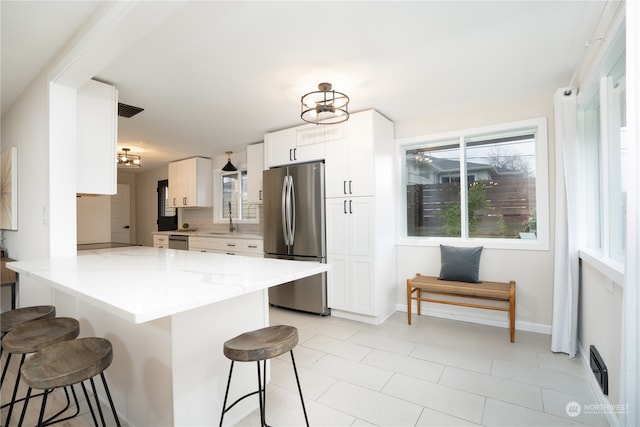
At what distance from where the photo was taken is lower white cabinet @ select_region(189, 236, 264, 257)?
173 inches

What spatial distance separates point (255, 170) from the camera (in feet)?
16.0

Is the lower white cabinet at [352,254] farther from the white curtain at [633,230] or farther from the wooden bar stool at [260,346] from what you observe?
the white curtain at [633,230]

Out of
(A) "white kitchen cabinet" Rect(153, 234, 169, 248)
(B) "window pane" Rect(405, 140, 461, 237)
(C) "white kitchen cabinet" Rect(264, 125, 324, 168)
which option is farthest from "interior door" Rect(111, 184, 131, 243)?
(B) "window pane" Rect(405, 140, 461, 237)

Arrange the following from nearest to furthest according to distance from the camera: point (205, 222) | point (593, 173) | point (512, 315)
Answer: point (593, 173) → point (512, 315) → point (205, 222)

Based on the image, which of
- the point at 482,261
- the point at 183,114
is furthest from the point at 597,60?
the point at 183,114

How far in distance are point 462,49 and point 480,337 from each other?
2.54 m

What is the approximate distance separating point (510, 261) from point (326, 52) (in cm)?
273

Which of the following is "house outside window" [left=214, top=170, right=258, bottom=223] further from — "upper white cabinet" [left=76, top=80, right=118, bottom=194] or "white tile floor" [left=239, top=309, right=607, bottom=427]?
"white tile floor" [left=239, top=309, right=607, bottom=427]

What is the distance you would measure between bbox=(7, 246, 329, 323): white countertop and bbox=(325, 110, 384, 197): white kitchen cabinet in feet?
5.65

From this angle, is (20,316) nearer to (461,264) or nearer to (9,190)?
(9,190)

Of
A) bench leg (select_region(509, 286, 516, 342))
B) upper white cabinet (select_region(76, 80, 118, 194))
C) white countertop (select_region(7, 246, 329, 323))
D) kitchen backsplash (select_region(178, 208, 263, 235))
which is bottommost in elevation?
bench leg (select_region(509, 286, 516, 342))

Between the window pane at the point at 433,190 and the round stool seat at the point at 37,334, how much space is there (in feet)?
11.0

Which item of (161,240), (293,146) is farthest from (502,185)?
(161,240)

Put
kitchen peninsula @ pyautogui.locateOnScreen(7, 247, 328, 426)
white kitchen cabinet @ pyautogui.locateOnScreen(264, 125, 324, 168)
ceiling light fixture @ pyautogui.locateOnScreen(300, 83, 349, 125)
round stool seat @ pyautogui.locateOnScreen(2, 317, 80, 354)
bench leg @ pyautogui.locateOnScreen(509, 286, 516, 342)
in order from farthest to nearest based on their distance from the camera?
white kitchen cabinet @ pyautogui.locateOnScreen(264, 125, 324, 168)
bench leg @ pyautogui.locateOnScreen(509, 286, 516, 342)
ceiling light fixture @ pyautogui.locateOnScreen(300, 83, 349, 125)
round stool seat @ pyautogui.locateOnScreen(2, 317, 80, 354)
kitchen peninsula @ pyautogui.locateOnScreen(7, 247, 328, 426)
